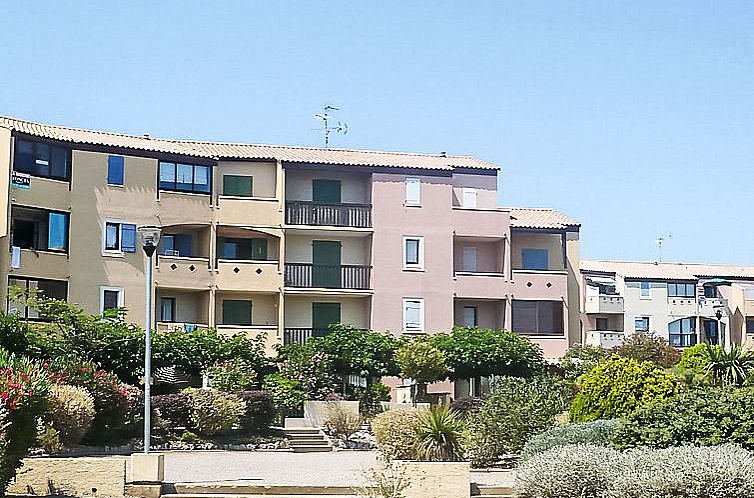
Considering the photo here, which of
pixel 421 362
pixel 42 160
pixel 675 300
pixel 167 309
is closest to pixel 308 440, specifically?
pixel 421 362

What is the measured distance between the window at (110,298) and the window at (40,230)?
8.10 feet

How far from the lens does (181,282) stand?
50.0 meters

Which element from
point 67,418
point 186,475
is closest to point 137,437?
point 67,418

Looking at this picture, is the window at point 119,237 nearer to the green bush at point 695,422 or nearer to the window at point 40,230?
the window at point 40,230

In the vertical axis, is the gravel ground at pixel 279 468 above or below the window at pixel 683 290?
below

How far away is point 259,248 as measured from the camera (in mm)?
53250

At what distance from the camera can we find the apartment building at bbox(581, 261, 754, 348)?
7656 centimetres

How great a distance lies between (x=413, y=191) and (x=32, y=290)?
20.1 metres

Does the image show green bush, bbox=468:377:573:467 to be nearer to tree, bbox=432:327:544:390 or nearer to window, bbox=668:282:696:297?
tree, bbox=432:327:544:390

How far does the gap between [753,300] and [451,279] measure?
34.9 meters

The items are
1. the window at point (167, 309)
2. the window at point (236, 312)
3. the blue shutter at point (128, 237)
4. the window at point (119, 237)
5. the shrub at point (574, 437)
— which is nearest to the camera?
the shrub at point (574, 437)

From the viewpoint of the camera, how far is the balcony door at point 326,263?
175 feet

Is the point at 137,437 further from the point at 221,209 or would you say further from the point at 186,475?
the point at 221,209

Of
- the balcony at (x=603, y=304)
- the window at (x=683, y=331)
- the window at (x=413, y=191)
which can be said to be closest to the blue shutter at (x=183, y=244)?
the window at (x=413, y=191)
